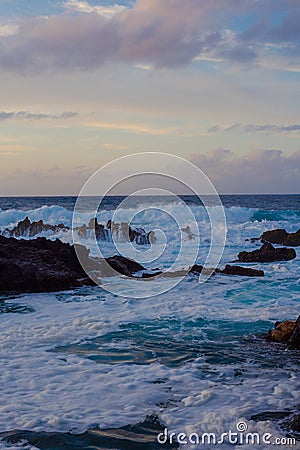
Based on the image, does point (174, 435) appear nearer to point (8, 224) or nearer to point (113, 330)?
point (113, 330)

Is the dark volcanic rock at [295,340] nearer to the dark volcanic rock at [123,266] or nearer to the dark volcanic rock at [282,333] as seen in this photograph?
the dark volcanic rock at [282,333]

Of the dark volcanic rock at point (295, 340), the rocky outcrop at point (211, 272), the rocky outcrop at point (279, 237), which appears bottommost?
the dark volcanic rock at point (295, 340)

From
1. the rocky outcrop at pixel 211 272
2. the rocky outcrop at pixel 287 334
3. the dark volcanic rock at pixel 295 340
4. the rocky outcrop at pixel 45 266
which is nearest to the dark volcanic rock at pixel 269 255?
the rocky outcrop at pixel 211 272

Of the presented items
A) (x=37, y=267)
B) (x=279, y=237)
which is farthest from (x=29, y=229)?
(x=37, y=267)

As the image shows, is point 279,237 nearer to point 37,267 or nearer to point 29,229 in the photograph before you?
point 29,229

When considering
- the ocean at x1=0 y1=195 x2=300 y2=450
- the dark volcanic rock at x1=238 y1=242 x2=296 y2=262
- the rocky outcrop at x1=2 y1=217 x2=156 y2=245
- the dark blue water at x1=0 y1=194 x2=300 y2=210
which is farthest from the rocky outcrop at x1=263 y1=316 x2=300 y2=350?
the dark blue water at x1=0 y1=194 x2=300 y2=210

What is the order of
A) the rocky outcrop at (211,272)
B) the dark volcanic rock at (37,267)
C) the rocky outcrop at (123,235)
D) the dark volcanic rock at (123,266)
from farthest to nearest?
the rocky outcrop at (123,235) → the dark volcanic rock at (123,266) → the rocky outcrop at (211,272) → the dark volcanic rock at (37,267)

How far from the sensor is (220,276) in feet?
47.2

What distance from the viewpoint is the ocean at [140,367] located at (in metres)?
4.58

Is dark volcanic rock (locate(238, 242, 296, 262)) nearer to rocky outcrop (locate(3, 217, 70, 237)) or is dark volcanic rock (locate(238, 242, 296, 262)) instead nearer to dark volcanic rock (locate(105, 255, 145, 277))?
dark volcanic rock (locate(105, 255, 145, 277))

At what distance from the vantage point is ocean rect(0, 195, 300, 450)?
180 inches

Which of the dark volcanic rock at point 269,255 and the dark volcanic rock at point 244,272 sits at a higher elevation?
the dark volcanic rock at point 269,255

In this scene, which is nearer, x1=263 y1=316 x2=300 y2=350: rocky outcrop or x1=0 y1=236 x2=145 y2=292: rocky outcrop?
x1=263 y1=316 x2=300 y2=350: rocky outcrop

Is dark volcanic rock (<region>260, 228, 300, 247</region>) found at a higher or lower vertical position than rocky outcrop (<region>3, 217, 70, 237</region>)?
lower
